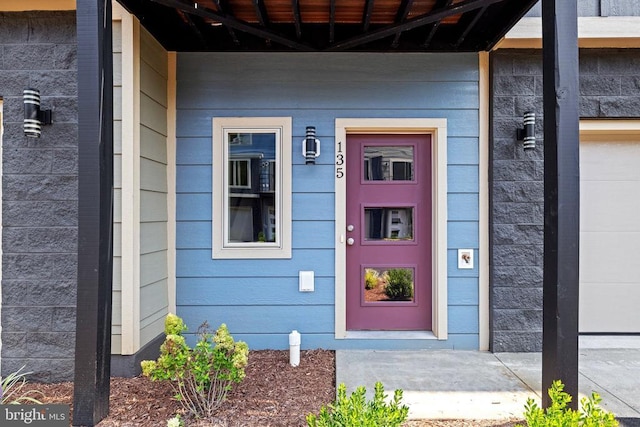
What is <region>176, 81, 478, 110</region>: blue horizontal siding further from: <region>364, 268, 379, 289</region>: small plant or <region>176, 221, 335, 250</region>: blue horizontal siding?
<region>364, 268, 379, 289</region>: small plant

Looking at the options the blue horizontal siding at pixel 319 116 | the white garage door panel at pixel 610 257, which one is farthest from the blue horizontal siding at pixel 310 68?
the white garage door panel at pixel 610 257

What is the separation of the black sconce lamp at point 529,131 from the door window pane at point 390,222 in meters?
1.08

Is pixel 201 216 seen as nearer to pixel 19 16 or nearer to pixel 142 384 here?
pixel 142 384

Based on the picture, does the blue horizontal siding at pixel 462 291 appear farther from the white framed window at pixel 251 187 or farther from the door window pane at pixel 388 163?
the white framed window at pixel 251 187

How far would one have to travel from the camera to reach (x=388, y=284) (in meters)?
3.55

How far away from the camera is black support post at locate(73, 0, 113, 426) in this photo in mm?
2172

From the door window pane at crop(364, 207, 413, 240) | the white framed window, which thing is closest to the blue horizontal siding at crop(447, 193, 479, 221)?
the door window pane at crop(364, 207, 413, 240)

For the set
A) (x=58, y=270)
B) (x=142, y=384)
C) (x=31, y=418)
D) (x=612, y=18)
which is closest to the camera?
(x=31, y=418)

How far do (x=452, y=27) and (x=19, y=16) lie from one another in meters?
3.25

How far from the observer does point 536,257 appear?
333 centimetres

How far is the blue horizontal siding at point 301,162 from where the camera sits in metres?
3.39

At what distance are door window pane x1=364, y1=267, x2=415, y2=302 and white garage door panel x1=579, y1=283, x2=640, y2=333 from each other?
5.19 feet

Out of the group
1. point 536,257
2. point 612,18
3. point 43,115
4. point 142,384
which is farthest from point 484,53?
point 142,384

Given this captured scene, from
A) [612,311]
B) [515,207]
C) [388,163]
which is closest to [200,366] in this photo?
[388,163]
